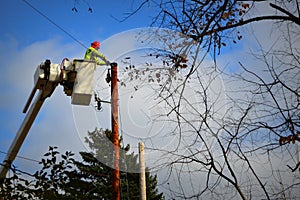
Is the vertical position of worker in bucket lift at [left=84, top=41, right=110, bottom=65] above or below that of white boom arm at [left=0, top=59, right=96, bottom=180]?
above

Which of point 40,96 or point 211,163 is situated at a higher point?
point 40,96

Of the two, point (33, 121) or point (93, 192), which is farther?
point (93, 192)

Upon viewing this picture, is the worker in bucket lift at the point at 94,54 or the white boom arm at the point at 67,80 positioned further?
the worker in bucket lift at the point at 94,54

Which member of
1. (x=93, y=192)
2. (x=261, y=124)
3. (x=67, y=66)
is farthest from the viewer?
(x=93, y=192)

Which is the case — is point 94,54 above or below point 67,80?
above

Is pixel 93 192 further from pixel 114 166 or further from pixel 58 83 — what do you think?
pixel 58 83

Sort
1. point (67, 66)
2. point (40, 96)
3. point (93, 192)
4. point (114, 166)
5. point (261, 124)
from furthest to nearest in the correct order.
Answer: point (93, 192), point (114, 166), point (40, 96), point (67, 66), point (261, 124)

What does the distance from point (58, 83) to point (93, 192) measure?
11399 millimetres

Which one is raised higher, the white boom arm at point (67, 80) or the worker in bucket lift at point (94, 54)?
the worker in bucket lift at point (94, 54)

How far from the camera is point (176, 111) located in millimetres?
2801

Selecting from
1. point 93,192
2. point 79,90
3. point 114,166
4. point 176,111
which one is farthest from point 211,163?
point 93,192

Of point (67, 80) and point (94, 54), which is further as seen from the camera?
point (94, 54)

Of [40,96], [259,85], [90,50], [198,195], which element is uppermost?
[90,50]

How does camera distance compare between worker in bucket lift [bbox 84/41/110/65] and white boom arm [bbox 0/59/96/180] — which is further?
worker in bucket lift [bbox 84/41/110/65]
